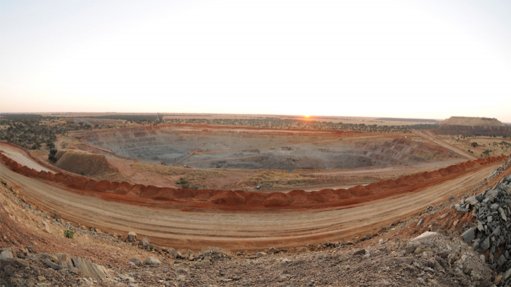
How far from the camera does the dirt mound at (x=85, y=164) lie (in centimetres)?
3556

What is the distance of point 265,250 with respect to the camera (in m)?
15.3

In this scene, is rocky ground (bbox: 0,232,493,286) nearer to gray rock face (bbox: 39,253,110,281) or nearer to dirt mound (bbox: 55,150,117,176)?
gray rock face (bbox: 39,253,110,281)

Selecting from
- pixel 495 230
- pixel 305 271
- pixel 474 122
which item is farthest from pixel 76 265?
pixel 474 122

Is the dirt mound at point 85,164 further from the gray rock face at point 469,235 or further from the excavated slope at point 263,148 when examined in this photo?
the gray rock face at point 469,235

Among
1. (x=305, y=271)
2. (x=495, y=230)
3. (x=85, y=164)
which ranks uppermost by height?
(x=495, y=230)

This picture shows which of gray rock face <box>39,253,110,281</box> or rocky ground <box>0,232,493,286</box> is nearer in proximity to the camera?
rocky ground <box>0,232,493,286</box>

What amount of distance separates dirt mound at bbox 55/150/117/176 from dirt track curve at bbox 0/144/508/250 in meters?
11.3

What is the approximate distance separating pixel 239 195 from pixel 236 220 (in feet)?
11.4

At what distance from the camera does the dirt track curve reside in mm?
16641

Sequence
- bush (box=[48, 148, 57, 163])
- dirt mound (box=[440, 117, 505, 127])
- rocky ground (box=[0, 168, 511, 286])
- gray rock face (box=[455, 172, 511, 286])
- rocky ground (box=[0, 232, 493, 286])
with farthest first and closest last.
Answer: dirt mound (box=[440, 117, 505, 127]), bush (box=[48, 148, 57, 163]), gray rock face (box=[455, 172, 511, 286]), rocky ground (box=[0, 168, 511, 286]), rocky ground (box=[0, 232, 493, 286])

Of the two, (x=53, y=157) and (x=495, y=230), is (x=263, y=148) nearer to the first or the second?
(x=53, y=157)

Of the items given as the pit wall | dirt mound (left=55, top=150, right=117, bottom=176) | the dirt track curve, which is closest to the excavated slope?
dirt mound (left=55, top=150, right=117, bottom=176)

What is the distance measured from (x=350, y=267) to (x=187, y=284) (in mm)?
3626

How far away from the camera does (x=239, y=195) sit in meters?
23.0
